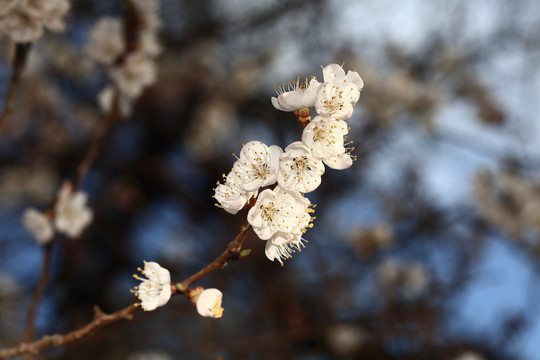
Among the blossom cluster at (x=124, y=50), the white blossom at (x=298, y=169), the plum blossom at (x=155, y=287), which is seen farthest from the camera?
the blossom cluster at (x=124, y=50)

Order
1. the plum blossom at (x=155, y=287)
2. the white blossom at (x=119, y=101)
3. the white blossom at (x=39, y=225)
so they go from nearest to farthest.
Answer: the plum blossom at (x=155, y=287) → the white blossom at (x=39, y=225) → the white blossom at (x=119, y=101)

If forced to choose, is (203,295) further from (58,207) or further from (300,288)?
(300,288)

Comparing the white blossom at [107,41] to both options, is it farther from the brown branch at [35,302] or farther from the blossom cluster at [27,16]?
the brown branch at [35,302]

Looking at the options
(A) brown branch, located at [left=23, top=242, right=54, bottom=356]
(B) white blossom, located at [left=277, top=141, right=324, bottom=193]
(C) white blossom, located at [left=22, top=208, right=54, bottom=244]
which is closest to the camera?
(B) white blossom, located at [left=277, top=141, right=324, bottom=193]

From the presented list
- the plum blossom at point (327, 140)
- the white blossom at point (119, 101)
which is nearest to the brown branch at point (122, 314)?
the plum blossom at point (327, 140)

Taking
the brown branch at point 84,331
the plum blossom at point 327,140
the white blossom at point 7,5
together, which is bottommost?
the brown branch at point 84,331

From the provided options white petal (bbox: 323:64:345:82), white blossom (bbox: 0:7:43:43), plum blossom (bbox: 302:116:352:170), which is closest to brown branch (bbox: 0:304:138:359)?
plum blossom (bbox: 302:116:352:170)

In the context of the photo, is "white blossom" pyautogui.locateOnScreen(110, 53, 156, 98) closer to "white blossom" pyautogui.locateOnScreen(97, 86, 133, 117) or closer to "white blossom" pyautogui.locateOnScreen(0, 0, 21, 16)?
"white blossom" pyautogui.locateOnScreen(97, 86, 133, 117)
